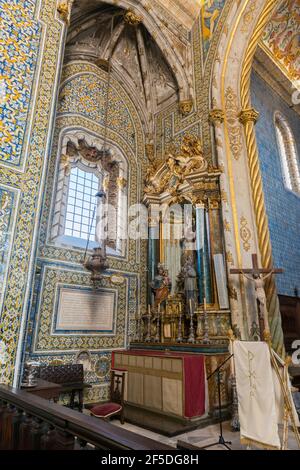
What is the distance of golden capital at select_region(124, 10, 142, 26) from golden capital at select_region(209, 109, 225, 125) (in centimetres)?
341

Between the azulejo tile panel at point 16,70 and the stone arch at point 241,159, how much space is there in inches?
173

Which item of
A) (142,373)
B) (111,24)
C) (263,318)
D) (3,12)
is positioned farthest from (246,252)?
(111,24)

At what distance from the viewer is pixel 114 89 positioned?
9.07 meters

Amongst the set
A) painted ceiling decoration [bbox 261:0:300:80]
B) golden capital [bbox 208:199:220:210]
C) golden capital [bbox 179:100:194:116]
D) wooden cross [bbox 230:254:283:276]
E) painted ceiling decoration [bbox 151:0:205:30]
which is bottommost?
wooden cross [bbox 230:254:283:276]

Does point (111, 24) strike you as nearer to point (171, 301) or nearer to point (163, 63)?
point (163, 63)

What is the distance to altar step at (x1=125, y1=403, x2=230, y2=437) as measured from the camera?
4398 millimetres

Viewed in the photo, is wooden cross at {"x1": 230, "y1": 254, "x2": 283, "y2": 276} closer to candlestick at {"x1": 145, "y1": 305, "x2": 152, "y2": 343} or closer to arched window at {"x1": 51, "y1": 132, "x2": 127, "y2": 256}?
candlestick at {"x1": 145, "y1": 305, "x2": 152, "y2": 343}

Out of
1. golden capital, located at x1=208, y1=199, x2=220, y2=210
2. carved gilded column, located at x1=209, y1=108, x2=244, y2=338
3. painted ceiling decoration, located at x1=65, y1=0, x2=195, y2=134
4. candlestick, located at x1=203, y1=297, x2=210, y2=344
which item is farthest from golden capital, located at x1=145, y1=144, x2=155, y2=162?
candlestick, located at x1=203, y1=297, x2=210, y2=344

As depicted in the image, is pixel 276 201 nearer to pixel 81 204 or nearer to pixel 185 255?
pixel 185 255

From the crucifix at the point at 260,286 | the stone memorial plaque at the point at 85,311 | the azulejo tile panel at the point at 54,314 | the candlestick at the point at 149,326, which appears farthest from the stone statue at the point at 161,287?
the crucifix at the point at 260,286

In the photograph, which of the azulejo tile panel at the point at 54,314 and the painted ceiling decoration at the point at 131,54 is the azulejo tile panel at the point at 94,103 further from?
the azulejo tile panel at the point at 54,314

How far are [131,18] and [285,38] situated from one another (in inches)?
242

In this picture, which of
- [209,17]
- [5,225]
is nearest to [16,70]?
[5,225]

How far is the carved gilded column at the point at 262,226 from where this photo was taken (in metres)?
6.19
